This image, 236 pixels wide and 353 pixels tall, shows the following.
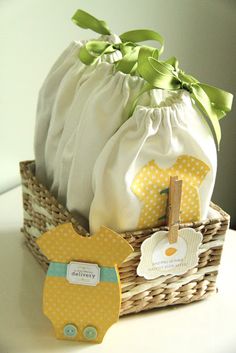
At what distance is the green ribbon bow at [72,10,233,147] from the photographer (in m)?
0.69

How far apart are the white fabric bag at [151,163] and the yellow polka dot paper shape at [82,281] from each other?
0.12 feet

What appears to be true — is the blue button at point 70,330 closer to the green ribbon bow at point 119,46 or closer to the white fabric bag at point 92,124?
the white fabric bag at point 92,124

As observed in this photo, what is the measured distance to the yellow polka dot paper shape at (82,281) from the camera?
0.67 m

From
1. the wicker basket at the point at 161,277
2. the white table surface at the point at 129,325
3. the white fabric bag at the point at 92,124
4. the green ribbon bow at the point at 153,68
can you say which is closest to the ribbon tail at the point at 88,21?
the green ribbon bow at the point at 153,68

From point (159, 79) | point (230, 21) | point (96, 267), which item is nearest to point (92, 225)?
point (96, 267)

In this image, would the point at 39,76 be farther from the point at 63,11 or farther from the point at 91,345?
the point at 91,345

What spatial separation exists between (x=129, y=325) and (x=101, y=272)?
0.11 meters

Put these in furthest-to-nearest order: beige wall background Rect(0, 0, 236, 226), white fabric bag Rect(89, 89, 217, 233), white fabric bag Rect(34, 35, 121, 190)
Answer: beige wall background Rect(0, 0, 236, 226) < white fabric bag Rect(34, 35, 121, 190) < white fabric bag Rect(89, 89, 217, 233)

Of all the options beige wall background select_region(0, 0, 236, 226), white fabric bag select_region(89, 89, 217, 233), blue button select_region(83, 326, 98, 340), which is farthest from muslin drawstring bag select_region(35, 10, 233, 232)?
beige wall background select_region(0, 0, 236, 226)

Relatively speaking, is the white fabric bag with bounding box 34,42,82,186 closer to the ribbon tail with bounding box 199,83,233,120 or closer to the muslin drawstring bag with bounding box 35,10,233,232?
the muslin drawstring bag with bounding box 35,10,233,232

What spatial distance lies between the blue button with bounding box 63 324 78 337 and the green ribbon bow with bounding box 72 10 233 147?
0.29m

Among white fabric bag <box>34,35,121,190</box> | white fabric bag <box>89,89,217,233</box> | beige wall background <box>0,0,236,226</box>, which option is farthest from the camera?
beige wall background <box>0,0,236,226</box>

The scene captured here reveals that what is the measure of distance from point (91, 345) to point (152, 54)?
0.37 metres

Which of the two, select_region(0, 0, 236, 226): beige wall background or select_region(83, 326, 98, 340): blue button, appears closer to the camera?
select_region(83, 326, 98, 340): blue button
